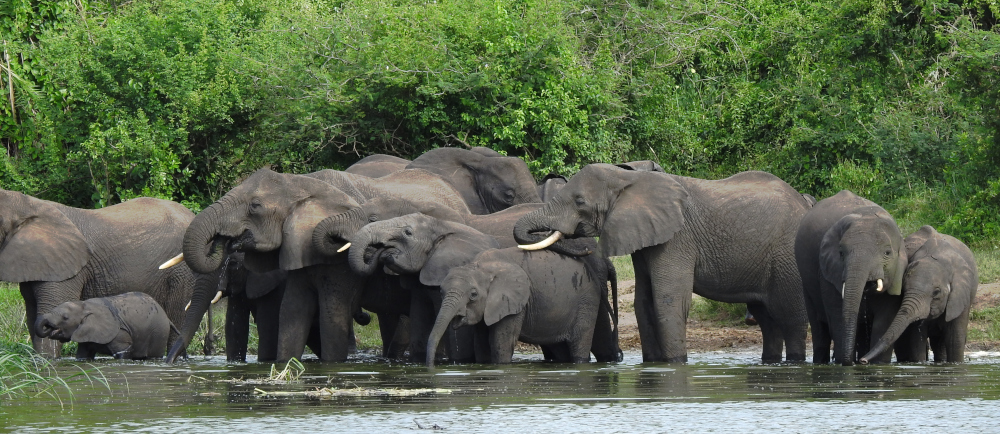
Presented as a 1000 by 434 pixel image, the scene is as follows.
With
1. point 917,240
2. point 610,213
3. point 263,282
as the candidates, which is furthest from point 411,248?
point 917,240

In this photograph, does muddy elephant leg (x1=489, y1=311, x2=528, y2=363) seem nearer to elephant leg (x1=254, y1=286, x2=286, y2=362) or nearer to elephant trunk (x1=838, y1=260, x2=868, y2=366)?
elephant leg (x1=254, y1=286, x2=286, y2=362)

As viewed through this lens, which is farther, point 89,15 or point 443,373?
point 89,15

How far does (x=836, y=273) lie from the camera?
1185cm

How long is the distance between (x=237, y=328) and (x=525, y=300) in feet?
10.8

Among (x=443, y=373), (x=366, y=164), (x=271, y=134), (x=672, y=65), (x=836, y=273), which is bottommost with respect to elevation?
(x=443, y=373)

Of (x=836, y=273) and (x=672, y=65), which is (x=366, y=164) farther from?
(x=672, y=65)

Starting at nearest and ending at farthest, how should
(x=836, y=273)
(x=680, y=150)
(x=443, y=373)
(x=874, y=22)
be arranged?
(x=443, y=373), (x=836, y=273), (x=874, y=22), (x=680, y=150)

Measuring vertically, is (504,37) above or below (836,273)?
above

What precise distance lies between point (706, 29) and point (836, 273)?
15.0 m

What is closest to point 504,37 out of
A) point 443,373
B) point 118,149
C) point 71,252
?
point 118,149

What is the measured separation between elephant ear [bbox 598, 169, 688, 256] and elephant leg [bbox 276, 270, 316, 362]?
8.44 feet

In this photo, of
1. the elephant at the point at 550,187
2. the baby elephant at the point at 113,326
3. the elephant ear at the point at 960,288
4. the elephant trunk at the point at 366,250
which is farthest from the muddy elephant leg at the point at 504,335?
the elephant at the point at 550,187

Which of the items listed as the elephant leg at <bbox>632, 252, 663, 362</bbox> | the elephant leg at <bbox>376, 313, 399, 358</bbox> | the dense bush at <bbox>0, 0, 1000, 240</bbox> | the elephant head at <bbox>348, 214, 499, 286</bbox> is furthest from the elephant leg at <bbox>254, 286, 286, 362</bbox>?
the dense bush at <bbox>0, 0, 1000, 240</bbox>

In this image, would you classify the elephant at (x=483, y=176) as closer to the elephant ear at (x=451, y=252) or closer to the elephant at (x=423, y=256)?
the elephant at (x=423, y=256)
